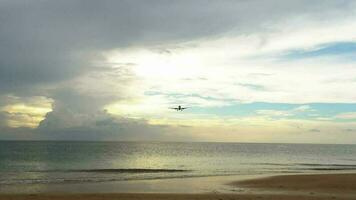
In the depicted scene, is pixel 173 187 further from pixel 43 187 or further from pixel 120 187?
pixel 43 187

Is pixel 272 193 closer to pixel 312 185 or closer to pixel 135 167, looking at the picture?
pixel 312 185

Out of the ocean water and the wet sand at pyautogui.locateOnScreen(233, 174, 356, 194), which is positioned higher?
the ocean water

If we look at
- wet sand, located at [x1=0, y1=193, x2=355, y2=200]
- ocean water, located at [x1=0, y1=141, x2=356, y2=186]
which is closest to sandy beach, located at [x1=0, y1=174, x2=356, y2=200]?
wet sand, located at [x1=0, y1=193, x2=355, y2=200]

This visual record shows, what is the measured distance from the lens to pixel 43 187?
34.2 metres

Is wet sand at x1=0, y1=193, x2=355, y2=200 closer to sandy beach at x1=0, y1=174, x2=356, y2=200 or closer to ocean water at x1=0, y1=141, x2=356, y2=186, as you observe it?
sandy beach at x1=0, y1=174, x2=356, y2=200

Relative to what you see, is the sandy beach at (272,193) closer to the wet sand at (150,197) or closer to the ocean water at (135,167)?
the wet sand at (150,197)

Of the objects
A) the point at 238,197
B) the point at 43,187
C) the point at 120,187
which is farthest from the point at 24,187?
the point at 238,197

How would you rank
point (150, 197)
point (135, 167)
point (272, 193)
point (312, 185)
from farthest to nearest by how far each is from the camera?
point (135, 167)
point (312, 185)
point (272, 193)
point (150, 197)

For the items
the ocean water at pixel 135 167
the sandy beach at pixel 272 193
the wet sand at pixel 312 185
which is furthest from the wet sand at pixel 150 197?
the ocean water at pixel 135 167

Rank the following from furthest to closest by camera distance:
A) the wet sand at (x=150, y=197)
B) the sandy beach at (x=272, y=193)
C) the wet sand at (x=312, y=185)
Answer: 1. the wet sand at (x=312, y=185)
2. the sandy beach at (x=272, y=193)
3. the wet sand at (x=150, y=197)

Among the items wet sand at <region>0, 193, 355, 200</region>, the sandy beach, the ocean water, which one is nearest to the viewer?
wet sand at <region>0, 193, 355, 200</region>

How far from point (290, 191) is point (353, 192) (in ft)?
14.6

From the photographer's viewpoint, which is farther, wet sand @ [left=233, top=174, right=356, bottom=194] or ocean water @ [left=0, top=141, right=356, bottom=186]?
Answer: ocean water @ [left=0, top=141, right=356, bottom=186]

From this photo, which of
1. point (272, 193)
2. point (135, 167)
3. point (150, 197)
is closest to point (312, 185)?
point (272, 193)
